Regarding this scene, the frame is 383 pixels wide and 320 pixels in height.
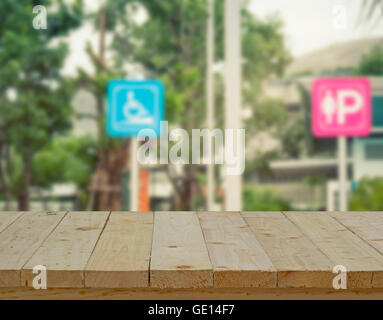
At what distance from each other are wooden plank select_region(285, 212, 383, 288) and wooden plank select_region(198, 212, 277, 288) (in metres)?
0.20

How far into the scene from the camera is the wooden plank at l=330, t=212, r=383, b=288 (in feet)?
7.74

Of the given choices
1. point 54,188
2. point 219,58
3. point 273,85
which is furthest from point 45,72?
point 273,85

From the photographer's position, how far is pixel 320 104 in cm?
792

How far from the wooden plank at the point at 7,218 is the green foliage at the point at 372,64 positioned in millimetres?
20549

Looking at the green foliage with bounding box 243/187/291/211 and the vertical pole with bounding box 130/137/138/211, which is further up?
the vertical pole with bounding box 130/137/138/211

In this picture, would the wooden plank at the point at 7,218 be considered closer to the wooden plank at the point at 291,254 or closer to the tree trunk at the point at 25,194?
the wooden plank at the point at 291,254

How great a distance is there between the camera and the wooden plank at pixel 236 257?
1.87m

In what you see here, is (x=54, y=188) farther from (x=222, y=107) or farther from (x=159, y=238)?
(x=159, y=238)

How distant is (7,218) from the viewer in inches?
107

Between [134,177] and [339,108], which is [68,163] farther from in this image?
[339,108]

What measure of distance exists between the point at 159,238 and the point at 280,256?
0.47 m

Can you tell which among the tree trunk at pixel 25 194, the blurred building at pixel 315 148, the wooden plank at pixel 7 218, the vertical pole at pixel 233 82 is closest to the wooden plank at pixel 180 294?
the wooden plank at pixel 7 218

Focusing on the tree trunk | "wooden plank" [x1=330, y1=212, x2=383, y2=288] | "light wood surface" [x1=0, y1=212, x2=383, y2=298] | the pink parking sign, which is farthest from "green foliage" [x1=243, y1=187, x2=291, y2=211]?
"light wood surface" [x1=0, y1=212, x2=383, y2=298]

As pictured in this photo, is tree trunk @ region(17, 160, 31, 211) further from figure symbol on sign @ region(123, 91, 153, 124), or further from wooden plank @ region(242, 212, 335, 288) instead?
wooden plank @ region(242, 212, 335, 288)
